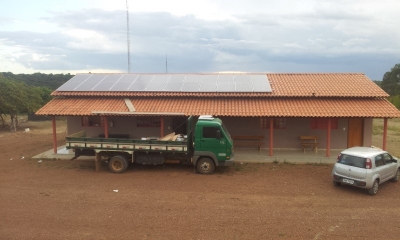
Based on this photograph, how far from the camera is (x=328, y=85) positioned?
18.8 meters

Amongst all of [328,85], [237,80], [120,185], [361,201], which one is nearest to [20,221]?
[120,185]

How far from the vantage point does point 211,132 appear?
1327cm

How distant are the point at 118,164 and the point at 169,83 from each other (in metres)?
7.24

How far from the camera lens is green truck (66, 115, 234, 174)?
13.3 m

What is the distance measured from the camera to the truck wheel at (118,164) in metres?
13.9

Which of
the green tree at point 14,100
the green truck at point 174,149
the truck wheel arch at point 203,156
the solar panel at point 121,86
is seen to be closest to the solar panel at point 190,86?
the solar panel at point 121,86

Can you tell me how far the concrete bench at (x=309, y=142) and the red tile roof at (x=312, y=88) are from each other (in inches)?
93.5

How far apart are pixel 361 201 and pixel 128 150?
916 centimetres

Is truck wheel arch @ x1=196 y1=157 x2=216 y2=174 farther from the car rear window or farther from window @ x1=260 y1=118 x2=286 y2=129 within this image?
window @ x1=260 y1=118 x2=286 y2=129

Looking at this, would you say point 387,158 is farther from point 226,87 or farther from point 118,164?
point 118,164

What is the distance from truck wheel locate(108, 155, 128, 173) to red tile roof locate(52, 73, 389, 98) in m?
5.29

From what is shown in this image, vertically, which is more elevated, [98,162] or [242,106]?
[242,106]

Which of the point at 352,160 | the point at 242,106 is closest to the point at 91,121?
the point at 242,106

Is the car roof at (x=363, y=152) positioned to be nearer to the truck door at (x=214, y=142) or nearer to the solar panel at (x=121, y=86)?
the truck door at (x=214, y=142)
